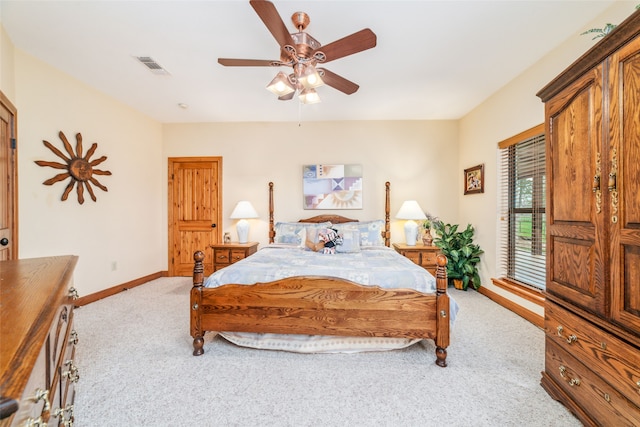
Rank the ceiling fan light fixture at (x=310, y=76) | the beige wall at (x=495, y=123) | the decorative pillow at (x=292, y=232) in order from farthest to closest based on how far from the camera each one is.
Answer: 1. the decorative pillow at (x=292, y=232)
2. the beige wall at (x=495, y=123)
3. the ceiling fan light fixture at (x=310, y=76)

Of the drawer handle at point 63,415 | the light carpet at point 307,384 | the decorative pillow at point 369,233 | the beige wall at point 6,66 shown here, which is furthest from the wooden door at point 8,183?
the decorative pillow at point 369,233

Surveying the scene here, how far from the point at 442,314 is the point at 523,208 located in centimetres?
205

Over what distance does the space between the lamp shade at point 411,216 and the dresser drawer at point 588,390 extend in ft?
7.41

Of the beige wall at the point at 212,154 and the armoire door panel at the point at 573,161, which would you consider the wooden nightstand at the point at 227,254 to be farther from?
the armoire door panel at the point at 573,161

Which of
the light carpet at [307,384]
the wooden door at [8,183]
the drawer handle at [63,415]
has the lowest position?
the light carpet at [307,384]

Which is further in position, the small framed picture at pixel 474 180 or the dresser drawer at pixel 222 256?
the dresser drawer at pixel 222 256

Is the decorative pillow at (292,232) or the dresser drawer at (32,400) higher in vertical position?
the decorative pillow at (292,232)

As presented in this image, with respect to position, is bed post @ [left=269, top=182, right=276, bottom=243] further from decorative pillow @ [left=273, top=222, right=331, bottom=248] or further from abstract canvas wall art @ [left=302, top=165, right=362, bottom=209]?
abstract canvas wall art @ [left=302, top=165, right=362, bottom=209]

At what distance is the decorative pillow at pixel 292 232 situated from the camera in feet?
12.4

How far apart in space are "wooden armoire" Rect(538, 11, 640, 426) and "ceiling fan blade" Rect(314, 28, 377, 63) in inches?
46.0

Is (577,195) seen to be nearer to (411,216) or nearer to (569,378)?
(569,378)

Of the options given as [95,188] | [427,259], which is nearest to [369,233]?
[427,259]

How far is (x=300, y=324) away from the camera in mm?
2080

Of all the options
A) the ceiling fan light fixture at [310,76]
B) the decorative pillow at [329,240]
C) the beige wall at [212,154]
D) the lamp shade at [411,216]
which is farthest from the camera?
the lamp shade at [411,216]
